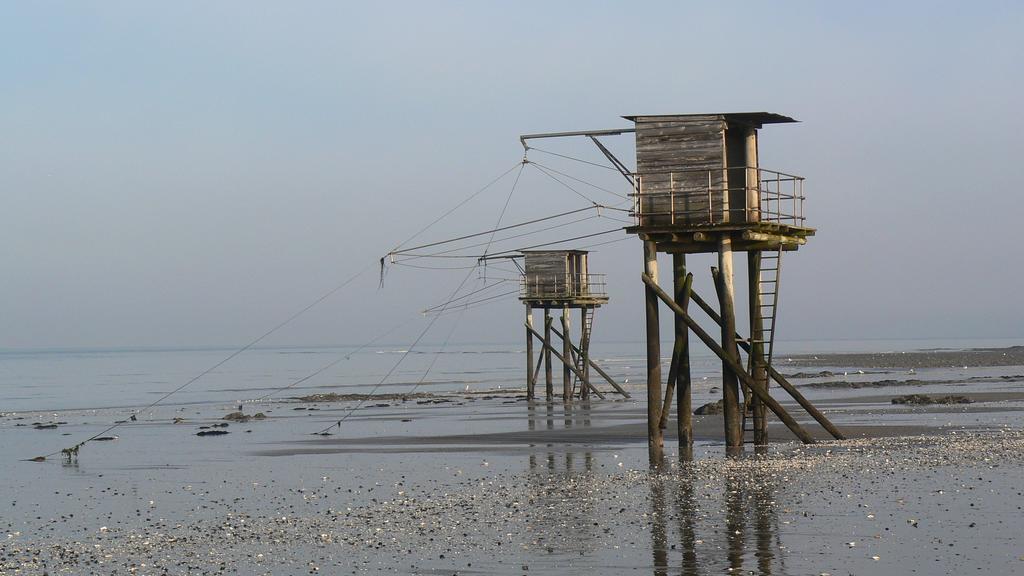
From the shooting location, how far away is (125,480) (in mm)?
26109

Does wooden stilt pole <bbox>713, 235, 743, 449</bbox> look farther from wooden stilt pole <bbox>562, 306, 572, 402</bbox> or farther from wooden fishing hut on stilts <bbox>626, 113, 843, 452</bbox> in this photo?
wooden stilt pole <bbox>562, 306, 572, 402</bbox>

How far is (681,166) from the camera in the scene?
2502 cm

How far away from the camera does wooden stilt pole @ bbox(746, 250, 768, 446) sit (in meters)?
25.7

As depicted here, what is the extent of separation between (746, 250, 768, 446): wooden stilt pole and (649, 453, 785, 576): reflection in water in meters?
4.01

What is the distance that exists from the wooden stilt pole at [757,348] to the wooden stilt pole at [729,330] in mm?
734

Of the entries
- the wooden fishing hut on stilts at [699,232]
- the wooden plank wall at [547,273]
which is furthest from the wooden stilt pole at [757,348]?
the wooden plank wall at [547,273]

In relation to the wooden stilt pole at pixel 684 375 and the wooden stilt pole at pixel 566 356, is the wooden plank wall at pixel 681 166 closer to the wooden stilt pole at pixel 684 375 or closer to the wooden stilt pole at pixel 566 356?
the wooden stilt pole at pixel 684 375

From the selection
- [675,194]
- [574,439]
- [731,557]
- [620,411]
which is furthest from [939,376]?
[731,557]

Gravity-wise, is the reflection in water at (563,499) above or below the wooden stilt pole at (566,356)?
below

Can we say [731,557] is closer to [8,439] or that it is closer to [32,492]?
[32,492]

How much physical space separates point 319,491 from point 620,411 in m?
24.2

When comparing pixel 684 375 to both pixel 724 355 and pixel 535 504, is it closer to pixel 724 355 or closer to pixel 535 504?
pixel 724 355

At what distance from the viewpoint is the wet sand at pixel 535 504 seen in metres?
14.2

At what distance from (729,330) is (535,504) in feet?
25.3
